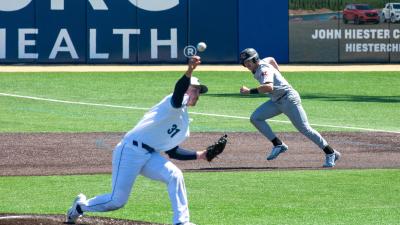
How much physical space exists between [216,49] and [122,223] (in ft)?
91.6

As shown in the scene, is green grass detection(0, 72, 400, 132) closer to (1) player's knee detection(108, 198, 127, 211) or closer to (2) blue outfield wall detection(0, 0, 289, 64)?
(2) blue outfield wall detection(0, 0, 289, 64)

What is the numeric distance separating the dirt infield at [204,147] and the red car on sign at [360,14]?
19435 millimetres

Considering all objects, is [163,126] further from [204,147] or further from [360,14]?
[360,14]

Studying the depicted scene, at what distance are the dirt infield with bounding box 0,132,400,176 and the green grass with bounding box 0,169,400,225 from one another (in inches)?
33.7

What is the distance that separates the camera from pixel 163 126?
423 inches

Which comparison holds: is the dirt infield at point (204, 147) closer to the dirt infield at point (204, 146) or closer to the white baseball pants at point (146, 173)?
the dirt infield at point (204, 146)

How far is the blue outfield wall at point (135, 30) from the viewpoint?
38.0m

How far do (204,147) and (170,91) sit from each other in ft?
38.0

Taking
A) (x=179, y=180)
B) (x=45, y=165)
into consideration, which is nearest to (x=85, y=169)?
(x=45, y=165)

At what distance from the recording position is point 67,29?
125 ft

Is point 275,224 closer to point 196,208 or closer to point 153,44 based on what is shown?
point 196,208

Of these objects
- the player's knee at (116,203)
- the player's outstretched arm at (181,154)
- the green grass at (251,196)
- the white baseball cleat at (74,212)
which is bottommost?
the green grass at (251,196)

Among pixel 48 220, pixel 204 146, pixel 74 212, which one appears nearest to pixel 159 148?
pixel 74 212

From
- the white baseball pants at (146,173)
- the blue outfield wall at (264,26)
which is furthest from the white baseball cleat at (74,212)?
the blue outfield wall at (264,26)
